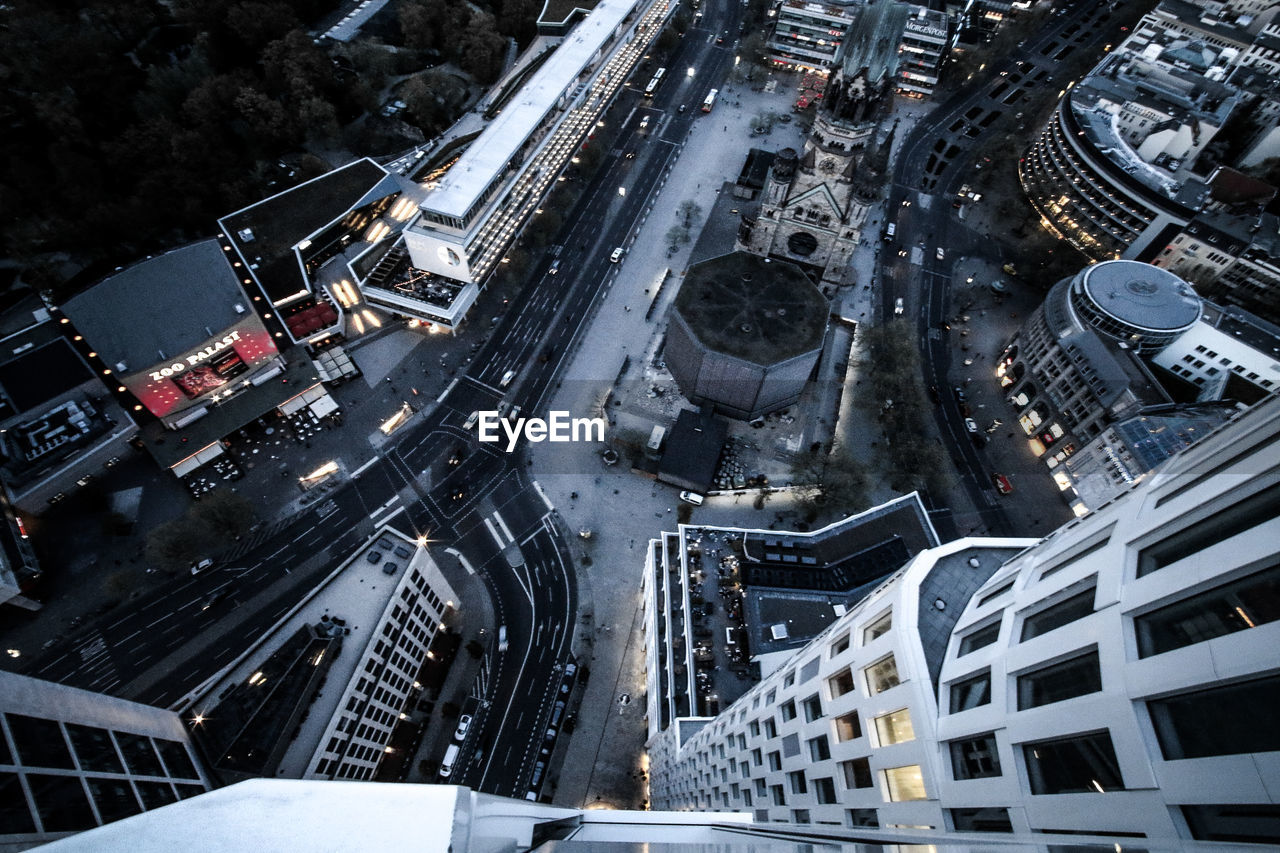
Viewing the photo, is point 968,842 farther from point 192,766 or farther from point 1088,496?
point 1088,496

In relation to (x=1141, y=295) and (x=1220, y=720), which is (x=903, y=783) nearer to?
(x=1220, y=720)

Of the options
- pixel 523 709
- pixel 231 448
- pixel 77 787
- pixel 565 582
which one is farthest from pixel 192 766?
pixel 231 448

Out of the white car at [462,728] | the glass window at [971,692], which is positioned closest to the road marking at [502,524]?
the white car at [462,728]

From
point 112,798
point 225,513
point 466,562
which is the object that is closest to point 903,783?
point 112,798

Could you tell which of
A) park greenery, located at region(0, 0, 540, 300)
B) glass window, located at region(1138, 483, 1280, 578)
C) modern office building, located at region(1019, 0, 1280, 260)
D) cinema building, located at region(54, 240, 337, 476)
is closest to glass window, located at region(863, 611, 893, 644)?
glass window, located at region(1138, 483, 1280, 578)

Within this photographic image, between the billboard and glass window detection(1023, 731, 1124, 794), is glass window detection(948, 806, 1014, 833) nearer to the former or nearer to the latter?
glass window detection(1023, 731, 1124, 794)
